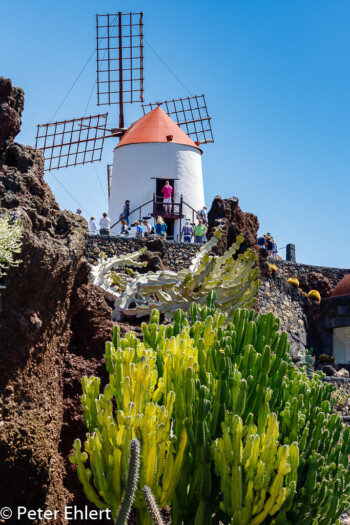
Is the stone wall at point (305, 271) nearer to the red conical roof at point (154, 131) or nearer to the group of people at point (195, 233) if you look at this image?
the group of people at point (195, 233)

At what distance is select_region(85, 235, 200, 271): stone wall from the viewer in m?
20.4

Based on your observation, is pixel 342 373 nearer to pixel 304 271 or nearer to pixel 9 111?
pixel 304 271

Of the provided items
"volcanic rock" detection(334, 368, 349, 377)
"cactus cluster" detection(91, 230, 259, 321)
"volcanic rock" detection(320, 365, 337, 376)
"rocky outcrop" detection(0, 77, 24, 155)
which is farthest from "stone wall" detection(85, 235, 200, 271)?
"rocky outcrop" detection(0, 77, 24, 155)

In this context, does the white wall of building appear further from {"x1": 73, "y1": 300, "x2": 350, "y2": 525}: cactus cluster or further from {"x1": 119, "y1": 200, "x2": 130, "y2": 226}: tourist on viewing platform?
{"x1": 73, "y1": 300, "x2": 350, "y2": 525}: cactus cluster

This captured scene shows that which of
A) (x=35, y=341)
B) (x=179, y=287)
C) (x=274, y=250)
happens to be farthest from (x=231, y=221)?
(x=35, y=341)

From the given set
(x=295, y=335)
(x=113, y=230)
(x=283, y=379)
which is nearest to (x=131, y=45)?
(x=113, y=230)

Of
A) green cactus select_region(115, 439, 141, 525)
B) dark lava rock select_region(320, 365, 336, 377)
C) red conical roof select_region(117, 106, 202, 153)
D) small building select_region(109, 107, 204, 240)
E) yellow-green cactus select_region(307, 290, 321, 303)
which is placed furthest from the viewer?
red conical roof select_region(117, 106, 202, 153)

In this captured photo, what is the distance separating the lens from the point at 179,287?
1012 centimetres

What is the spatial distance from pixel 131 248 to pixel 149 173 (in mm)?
6905

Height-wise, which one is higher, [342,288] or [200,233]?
[200,233]

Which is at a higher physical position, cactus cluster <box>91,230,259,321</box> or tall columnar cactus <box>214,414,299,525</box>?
cactus cluster <box>91,230,259,321</box>

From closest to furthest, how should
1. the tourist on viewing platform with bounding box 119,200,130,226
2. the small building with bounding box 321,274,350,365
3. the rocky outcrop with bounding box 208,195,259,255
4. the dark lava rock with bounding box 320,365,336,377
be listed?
1. the dark lava rock with bounding box 320,365,336,377
2. the rocky outcrop with bounding box 208,195,259,255
3. the small building with bounding box 321,274,350,365
4. the tourist on viewing platform with bounding box 119,200,130,226

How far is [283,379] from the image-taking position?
6523mm

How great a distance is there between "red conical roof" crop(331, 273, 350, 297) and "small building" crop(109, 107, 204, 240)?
451 centimetres
